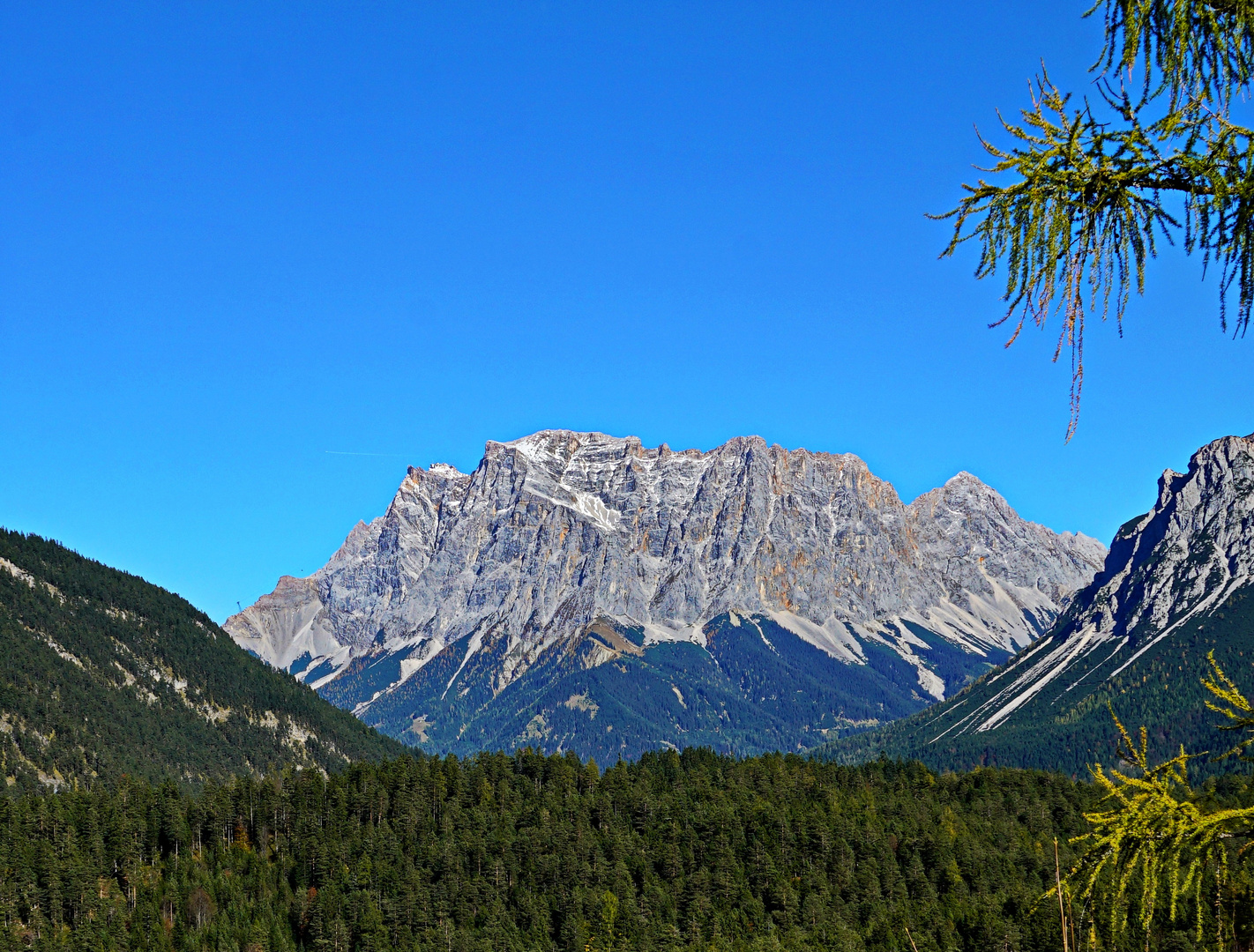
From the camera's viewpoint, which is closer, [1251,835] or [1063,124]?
[1251,835]

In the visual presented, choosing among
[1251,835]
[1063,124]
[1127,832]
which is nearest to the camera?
[1251,835]

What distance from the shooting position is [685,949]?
582ft

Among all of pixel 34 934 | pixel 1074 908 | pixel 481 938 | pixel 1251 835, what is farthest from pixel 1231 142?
pixel 34 934

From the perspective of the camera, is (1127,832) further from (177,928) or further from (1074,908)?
(177,928)

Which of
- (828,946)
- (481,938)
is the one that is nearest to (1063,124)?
(828,946)

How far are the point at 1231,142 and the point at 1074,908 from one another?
26.7ft

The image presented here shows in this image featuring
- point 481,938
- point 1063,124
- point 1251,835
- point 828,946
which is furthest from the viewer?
point 481,938

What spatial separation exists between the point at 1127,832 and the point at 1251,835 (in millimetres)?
1202

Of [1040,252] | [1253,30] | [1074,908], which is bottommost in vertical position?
[1074,908]

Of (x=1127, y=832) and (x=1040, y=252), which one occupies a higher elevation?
(x=1040, y=252)

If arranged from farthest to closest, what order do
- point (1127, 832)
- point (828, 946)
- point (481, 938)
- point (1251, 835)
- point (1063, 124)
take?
1. point (481, 938)
2. point (828, 946)
3. point (1063, 124)
4. point (1127, 832)
5. point (1251, 835)

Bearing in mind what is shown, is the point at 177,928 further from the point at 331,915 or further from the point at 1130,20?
the point at 1130,20

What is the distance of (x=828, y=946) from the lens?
567 ft

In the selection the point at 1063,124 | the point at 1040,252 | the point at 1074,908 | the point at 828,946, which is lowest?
the point at 828,946
